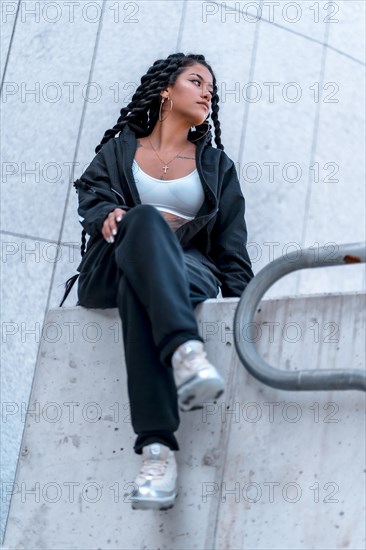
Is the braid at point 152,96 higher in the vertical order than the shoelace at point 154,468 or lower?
higher

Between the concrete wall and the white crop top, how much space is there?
52.4 inches

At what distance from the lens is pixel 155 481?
10.0 ft

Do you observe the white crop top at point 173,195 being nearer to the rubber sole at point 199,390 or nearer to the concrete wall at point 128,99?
the rubber sole at point 199,390

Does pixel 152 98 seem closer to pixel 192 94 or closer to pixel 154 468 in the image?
pixel 192 94

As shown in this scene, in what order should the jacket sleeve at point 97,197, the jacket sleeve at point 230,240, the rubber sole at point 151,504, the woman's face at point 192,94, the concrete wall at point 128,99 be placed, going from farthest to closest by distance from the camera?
the concrete wall at point 128,99 < the woman's face at point 192,94 < the jacket sleeve at point 230,240 < the jacket sleeve at point 97,197 < the rubber sole at point 151,504

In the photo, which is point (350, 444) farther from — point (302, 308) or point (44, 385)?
point (44, 385)

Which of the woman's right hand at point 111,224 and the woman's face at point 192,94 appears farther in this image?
the woman's face at point 192,94

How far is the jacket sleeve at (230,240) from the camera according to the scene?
3.87 metres

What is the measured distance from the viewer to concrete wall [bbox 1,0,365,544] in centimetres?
511

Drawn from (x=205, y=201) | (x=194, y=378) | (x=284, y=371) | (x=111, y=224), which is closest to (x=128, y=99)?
(x=205, y=201)

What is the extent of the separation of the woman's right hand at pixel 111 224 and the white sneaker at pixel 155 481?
0.68 m

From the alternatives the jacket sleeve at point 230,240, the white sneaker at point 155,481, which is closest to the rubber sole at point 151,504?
the white sneaker at point 155,481

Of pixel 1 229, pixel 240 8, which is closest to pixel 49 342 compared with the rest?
pixel 1 229

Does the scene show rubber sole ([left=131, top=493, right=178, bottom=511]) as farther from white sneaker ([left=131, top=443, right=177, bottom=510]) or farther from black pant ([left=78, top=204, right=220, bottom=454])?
black pant ([left=78, top=204, right=220, bottom=454])
